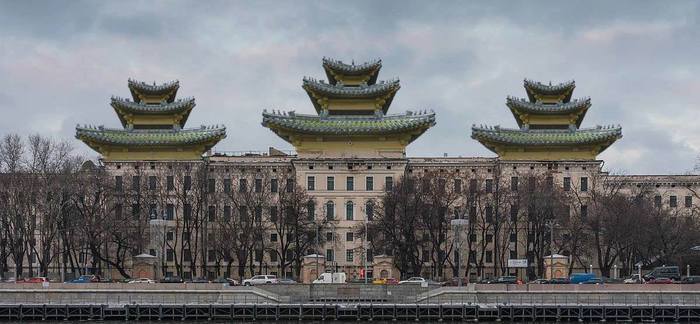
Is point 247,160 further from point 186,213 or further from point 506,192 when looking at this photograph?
point 506,192

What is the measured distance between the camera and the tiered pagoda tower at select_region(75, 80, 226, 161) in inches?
3804

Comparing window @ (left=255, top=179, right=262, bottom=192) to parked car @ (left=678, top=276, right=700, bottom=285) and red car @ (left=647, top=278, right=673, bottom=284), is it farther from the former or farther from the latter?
parked car @ (left=678, top=276, right=700, bottom=285)

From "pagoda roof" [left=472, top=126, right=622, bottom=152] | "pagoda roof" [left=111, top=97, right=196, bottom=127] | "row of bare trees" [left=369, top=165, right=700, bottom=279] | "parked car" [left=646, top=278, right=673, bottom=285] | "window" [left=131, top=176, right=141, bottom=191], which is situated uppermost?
"pagoda roof" [left=111, top=97, right=196, bottom=127]

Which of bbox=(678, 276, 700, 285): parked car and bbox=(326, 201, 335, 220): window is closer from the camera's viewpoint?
bbox=(678, 276, 700, 285): parked car

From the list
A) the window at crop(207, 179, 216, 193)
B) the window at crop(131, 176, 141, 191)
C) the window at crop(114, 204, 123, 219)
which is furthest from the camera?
the window at crop(207, 179, 216, 193)

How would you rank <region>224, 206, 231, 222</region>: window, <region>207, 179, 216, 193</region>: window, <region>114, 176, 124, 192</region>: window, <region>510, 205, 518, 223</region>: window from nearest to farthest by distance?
1. <region>510, 205, 518, 223</region>: window
2. <region>224, 206, 231, 222</region>: window
3. <region>114, 176, 124, 192</region>: window
4. <region>207, 179, 216, 193</region>: window

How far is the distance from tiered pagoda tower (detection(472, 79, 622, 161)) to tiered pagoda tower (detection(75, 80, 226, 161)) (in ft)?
80.2

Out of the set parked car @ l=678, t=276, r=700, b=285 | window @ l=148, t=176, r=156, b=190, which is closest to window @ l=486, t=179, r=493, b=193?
parked car @ l=678, t=276, r=700, b=285

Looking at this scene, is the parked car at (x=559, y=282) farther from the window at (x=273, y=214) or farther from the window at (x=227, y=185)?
the window at (x=227, y=185)

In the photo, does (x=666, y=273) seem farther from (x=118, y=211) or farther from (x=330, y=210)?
(x=118, y=211)

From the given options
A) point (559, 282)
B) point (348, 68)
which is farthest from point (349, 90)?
point (559, 282)

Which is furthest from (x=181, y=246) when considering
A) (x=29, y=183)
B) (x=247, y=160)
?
(x=29, y=183)

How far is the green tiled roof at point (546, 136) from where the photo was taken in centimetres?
9675

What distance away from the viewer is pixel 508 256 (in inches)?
3804
